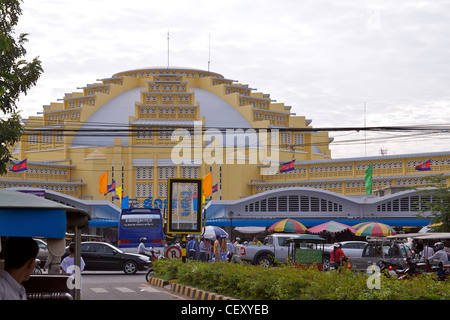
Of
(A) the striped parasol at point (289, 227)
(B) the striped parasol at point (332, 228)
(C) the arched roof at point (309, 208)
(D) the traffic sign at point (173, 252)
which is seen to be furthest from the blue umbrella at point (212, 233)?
(C) the arched roof at point (309, 208)

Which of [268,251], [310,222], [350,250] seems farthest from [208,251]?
[310,222]

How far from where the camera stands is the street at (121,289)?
17109 millimetres

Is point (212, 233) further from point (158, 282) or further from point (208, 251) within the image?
point (158, 282)

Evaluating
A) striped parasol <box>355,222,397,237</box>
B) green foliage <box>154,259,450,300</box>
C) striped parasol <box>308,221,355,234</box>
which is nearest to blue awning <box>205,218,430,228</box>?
striped parasol <box>308,221,355,234</box>

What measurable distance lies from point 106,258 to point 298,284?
50.0ft

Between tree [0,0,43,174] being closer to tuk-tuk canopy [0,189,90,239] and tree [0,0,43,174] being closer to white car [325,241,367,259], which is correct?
tuk-tuk canopy [0,189,90,239]

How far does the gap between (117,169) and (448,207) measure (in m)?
40.6

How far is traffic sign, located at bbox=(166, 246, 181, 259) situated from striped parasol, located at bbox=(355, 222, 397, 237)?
1387 cm

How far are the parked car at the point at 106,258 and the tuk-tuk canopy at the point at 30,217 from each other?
65.3ft

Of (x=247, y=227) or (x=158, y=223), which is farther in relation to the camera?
(x=247, y=227)

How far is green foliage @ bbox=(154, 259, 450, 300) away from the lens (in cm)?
991
